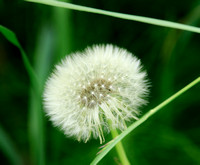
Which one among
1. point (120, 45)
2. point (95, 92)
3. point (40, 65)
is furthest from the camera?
point (120, 45)

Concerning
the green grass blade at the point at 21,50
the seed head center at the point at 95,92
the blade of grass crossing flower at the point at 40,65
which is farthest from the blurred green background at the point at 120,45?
the seed head center at the point at 95,92

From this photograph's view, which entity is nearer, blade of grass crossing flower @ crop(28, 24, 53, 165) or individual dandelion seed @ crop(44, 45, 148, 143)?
individual dandelion seed @ crop(44, 45, 148, 143)

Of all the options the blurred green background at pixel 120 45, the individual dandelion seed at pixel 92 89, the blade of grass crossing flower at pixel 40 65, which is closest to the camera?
the individual dandelion seed at pixel 92 89

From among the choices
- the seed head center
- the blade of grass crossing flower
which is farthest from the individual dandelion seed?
the blade of grass crossing flower

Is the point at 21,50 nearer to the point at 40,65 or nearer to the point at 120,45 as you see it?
the point at 40,65

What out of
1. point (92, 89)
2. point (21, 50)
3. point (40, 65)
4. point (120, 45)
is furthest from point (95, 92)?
point (120, 45)

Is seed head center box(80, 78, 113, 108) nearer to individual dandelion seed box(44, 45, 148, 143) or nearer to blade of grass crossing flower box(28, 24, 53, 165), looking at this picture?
individual dandelion seed box(44, 45, 148, 143)

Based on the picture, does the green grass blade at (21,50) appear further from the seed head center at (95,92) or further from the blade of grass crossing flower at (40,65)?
the blade of grass crossing flower at (40,65)
